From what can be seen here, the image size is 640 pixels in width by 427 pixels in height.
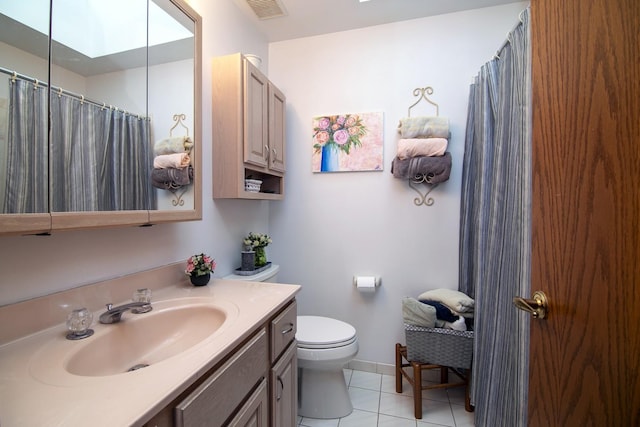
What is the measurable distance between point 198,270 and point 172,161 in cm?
Answer: 50

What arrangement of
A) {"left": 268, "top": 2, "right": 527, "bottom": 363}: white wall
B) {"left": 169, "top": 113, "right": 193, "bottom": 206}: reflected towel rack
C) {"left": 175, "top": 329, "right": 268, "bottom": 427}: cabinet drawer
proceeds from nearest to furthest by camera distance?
{"left": 175, "top": 329, "right": 268, "bottom": 427}: cabinet drawer, {"left": 169, "top": 113, "right": 193, "bottom": 206}: reflected towel rack, {"left": 268, "top": 2, "right": 527, "bottom": 363}: white wall

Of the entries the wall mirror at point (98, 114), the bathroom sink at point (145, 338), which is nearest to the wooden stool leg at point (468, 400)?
the bathroom sink at point (145, 338)

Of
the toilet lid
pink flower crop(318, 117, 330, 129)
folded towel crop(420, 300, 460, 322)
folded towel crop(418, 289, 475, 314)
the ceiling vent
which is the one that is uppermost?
the ceiling vent

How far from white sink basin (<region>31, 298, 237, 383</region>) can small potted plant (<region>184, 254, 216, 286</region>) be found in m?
0.18

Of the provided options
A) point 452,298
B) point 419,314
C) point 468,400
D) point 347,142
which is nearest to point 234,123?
point 347,142

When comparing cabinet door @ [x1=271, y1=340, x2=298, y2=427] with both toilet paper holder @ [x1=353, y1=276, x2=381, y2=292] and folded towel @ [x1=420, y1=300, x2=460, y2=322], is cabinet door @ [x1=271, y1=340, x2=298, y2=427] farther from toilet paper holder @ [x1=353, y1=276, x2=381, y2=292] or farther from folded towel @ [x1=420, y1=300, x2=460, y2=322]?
folded towel @ [x1=420, y1=300, x2=460, y2=322]

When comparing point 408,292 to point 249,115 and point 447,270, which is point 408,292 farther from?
point 249,115

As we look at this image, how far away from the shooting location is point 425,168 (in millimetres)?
1751

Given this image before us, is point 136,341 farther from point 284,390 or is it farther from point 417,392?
point 417,392

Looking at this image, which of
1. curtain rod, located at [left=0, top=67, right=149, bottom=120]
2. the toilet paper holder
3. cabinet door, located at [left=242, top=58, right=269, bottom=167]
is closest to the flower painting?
cabinet door, located at [left=242, top=58, right=269, bottom=167]

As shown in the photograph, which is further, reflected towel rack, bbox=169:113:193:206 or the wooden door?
reflected towel rack, bbox=169:113:193:206

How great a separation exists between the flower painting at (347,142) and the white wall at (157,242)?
2.11 ft

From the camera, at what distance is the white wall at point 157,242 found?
2.50 ft

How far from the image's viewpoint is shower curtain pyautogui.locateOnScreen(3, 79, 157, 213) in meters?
0.68
